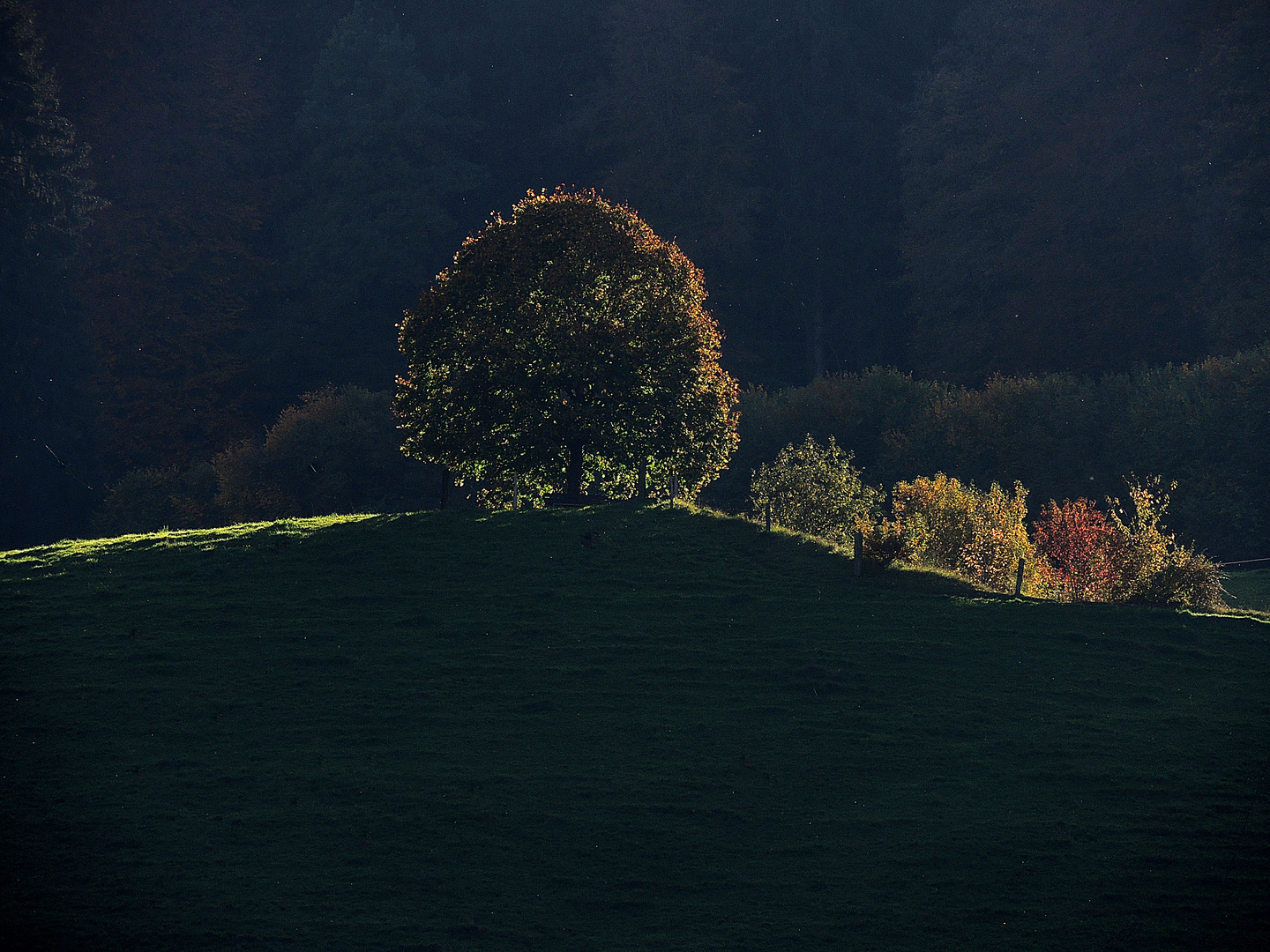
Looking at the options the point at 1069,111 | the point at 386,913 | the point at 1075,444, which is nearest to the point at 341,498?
the point at 1075,444

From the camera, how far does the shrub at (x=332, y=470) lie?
5250 cm

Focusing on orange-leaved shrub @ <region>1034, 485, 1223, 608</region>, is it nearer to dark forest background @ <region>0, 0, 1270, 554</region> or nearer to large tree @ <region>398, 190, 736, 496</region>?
large tree @ <region>398, 190, 736, 496</region>

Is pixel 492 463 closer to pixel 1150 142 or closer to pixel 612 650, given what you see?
pixel 612 650

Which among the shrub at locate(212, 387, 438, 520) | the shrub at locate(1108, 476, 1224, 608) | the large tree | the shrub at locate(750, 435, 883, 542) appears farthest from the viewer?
the shrub at locate(212, 387, 438, 520)

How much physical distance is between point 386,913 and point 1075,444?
129 feet

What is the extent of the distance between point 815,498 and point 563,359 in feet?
27.0

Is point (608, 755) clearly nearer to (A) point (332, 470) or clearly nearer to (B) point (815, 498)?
(B) point (815, 498)

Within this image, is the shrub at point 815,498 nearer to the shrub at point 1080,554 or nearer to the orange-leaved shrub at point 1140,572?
the shrub at point 1080,554

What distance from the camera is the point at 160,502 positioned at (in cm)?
5934

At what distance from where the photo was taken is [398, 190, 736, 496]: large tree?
2962 centimetres

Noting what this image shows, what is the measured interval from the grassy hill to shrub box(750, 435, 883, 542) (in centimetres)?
601

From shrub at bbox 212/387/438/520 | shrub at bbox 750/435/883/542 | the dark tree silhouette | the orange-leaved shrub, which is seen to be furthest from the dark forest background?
the orange-leaved shrub

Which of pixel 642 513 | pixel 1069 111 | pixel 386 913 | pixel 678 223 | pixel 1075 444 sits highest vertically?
pixel 1069 111

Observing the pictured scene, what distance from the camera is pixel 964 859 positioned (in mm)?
16172
